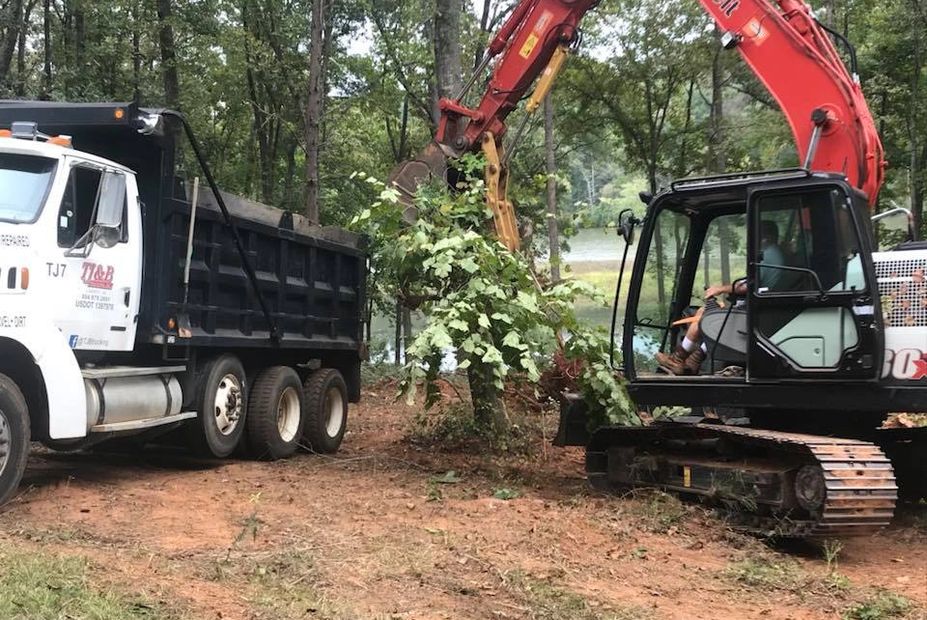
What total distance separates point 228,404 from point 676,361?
13.1 ft

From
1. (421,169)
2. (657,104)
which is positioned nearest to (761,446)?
(421,169)

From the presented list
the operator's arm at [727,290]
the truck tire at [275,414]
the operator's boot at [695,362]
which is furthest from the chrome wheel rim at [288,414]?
the operator's arm at [727,290]

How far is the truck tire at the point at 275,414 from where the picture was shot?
26.6ft

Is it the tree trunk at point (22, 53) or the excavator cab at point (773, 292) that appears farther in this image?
the tree trunk at point (22, 53)

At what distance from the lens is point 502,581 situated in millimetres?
4289

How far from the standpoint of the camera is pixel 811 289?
19.2 ft

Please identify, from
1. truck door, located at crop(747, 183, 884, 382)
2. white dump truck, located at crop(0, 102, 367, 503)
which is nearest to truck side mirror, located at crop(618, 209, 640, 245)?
truck door, located at crop(747, 183, 884, 382)

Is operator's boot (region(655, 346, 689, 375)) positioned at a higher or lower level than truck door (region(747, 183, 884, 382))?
lower

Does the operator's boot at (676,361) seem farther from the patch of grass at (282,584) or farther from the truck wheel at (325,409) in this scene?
the truck wheel at (325,409)

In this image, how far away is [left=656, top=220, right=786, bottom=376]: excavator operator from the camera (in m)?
6.04

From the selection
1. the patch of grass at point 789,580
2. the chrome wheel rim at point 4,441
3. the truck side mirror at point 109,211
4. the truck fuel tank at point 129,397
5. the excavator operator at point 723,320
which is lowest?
the patch of grass at point 789,580

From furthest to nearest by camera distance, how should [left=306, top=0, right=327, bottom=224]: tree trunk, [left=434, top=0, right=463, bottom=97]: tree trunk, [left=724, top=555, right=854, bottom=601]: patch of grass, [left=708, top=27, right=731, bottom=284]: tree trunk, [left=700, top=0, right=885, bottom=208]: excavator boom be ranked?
[left=708, top=27, right=731, bottom=284]: tree trunk
[left=306, top=0, right=327, bottom=224]: tree trunk
[left=434, top=0, right=463, bottom=97]: tree trunk
[left=700, top=0, right=885, bottom=208]: excavator boom
[left=724, top=555, right=854, bottom=601]: patch of grass

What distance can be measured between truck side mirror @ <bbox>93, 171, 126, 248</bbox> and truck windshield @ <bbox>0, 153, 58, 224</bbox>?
15.5 inches

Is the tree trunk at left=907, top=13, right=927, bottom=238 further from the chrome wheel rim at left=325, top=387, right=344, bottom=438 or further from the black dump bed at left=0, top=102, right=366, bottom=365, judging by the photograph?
the black dump bed at left=0, top=102, right=366, bottom=365
